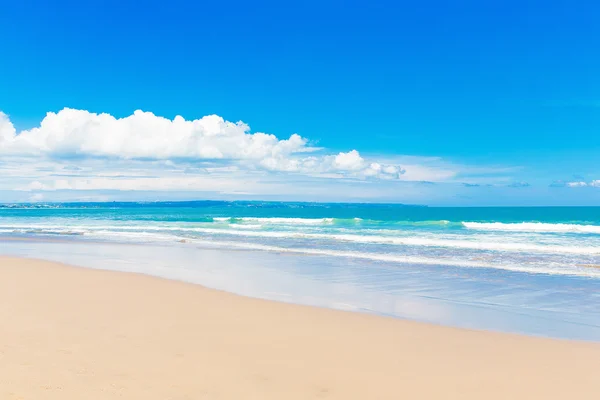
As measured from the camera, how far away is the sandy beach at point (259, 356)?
4.95 meters

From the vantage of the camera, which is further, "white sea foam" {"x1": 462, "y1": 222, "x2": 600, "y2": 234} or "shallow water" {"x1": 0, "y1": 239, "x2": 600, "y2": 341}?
"white sea foam" {"x1": 462, "y1": 222, "x2": 600, "y2": 234}

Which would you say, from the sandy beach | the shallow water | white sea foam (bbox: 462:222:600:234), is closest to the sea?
the shallow water

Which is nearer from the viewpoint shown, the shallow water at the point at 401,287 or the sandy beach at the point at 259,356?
the sandy beach at the point at 259,356

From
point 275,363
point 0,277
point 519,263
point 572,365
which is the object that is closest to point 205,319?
point 275,363

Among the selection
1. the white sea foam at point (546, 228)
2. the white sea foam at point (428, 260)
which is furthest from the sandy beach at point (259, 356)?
the white sea foam at point (546, 228)

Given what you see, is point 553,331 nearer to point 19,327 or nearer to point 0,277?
point 19,327

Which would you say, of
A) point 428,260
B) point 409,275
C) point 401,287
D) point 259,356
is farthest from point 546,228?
point 259,356

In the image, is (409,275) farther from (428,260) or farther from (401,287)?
(428,260)

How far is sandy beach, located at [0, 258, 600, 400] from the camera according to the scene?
495cm

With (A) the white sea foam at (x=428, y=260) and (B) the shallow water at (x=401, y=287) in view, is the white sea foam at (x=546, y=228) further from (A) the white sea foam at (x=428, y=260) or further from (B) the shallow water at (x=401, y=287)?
(B) the shallow water at (x=401, y=287)

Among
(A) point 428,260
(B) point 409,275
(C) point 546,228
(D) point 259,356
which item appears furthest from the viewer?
(C) point 546,228

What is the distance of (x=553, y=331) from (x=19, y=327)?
320 inches

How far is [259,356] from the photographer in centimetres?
609

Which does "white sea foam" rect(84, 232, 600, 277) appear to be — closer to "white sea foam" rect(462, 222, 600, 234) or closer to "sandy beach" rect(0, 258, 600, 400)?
"sandy beach" rect(0, 258, 600, 400)
